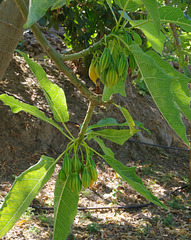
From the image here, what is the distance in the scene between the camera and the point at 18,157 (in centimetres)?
370

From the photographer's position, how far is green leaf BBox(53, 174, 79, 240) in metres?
0.75

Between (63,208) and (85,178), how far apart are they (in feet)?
0.48

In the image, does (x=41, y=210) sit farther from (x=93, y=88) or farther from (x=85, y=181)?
(x=93, y=88)

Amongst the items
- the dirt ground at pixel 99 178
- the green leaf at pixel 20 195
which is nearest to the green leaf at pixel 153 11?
the green leaf at pixel 20 195

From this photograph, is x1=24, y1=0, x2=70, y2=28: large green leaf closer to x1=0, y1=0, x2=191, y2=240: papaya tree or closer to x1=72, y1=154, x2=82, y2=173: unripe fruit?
→ x1=0, y1=0, x2=191, y2=240: papaya tree

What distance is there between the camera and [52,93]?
0.76m

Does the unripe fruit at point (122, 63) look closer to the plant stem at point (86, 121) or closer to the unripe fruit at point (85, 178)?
the plant stem at point (86, 121)

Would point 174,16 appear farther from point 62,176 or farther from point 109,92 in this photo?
point 62,176

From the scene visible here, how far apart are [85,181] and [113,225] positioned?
8.78ft

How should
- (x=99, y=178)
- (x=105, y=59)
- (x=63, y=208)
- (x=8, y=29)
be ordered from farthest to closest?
1. (x=99, y=178)
2. (x=8, y=29)
3. (x=63, y=208)
4. (x=105, y=59)

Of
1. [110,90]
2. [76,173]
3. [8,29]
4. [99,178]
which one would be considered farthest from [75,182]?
[99,178]

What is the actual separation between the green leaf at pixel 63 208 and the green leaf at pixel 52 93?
200mm

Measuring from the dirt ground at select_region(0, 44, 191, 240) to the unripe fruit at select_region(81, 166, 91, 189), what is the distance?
2.09 meters

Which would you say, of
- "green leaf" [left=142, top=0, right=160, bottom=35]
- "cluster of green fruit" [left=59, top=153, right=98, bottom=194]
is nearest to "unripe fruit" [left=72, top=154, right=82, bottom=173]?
"cluster of green fruit" [left=59, top=153, right=98, bottom=194]
